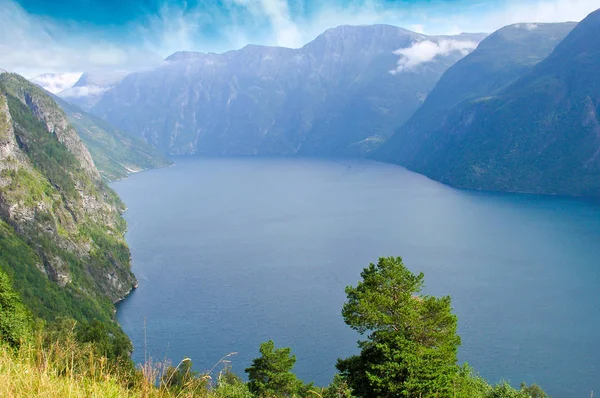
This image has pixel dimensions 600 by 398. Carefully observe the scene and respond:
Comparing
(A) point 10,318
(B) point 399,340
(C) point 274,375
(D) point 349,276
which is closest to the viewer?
(B) point 399,340

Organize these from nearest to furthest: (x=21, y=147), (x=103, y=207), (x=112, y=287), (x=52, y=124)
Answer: (x=112, y=287), (x=21, y=147), (x=103, y=207), (x=52, y=124)

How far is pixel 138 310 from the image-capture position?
277 feet

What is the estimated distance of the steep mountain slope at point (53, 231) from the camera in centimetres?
8088

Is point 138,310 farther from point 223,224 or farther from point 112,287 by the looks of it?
point 223,224

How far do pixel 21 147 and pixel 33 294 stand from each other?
180 ft

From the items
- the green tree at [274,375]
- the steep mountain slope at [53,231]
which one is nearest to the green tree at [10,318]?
the green tree at [274,375]

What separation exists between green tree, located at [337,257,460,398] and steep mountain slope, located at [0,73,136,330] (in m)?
62.9

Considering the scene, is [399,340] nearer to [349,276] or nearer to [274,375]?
[274,375]

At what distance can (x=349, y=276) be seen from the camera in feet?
305

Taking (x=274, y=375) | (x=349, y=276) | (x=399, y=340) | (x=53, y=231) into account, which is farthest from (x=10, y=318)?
(x=53, y=231)

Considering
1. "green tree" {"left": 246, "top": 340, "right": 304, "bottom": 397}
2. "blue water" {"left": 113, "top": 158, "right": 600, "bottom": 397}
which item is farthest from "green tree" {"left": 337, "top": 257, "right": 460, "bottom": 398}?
"green tree" {"left": 246, "top": 340, "right": 304, "bottom": 397}

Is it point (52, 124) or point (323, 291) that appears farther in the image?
point (52, 124)

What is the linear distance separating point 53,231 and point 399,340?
310ft

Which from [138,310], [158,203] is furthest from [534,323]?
[158,203]
